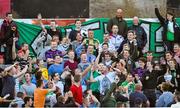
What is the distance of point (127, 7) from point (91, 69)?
18.2 feet

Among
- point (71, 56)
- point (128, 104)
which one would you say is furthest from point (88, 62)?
point (128, 104)

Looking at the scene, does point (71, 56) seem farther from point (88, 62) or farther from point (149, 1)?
point (149, 1)

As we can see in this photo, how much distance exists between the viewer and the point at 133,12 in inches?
965

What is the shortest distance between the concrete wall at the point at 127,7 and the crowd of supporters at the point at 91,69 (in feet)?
2.34

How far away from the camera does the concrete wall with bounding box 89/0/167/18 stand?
24469 mm

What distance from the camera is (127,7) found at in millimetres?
24531

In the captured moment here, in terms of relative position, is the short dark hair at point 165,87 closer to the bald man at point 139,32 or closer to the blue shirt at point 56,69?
the blue shirt at point 56,69

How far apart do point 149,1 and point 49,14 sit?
3554mm

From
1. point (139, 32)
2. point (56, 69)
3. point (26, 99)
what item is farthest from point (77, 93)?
point (139, 32)

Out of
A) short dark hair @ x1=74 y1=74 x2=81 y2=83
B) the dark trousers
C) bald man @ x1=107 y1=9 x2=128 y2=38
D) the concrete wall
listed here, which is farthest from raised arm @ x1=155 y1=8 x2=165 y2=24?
short dark hair @ x1=74 y1=74 x2=81 y2=83

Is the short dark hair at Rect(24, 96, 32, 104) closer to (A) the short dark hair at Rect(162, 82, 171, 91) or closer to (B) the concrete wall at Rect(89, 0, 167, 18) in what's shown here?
(A) the short dark hair at Rect(162, 82, 171, 91)

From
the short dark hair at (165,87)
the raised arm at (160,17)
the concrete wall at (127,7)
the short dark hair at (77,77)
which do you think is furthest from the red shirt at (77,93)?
the concrete wall at (127,7)

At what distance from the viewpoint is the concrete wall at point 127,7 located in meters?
24.5

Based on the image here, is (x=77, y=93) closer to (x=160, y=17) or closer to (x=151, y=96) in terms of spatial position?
(x=151, y=96)
